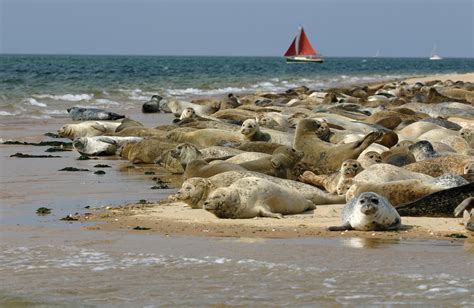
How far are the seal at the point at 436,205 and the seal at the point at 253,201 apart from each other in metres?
0.91

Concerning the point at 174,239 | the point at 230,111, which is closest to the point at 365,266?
the point at 174,239

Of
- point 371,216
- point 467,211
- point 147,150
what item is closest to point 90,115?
point 147,150

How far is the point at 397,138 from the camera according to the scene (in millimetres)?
10938

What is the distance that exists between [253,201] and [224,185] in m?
0.59

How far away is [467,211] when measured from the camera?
6621 millimetres

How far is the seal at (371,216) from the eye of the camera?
659 centimetres

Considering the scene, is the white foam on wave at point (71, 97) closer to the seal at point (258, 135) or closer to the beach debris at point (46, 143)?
the beach debris at point (46, 143)

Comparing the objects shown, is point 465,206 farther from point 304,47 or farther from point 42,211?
point 304,47

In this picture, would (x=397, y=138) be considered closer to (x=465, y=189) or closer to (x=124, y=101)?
(x=465, y=189)

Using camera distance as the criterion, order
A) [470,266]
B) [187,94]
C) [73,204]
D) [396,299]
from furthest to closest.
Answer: [187,94]
[73,204]
[470,266]
[396,299]

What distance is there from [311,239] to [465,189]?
1.35m

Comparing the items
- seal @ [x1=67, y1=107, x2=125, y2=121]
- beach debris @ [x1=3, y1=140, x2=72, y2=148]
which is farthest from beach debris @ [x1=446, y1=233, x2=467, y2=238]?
seal @ [x1=67, y1=107, x2=125, y2=121]

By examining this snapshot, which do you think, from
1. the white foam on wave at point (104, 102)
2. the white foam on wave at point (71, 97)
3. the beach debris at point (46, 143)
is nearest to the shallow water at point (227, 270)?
the beach debris at point (46, 143)

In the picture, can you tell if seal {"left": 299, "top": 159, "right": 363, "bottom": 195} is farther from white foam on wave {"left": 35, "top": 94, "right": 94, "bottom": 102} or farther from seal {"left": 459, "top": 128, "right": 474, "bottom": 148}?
white foam on wave {"left": 35, "top": 94, "right": 94, "bottom": 102}
